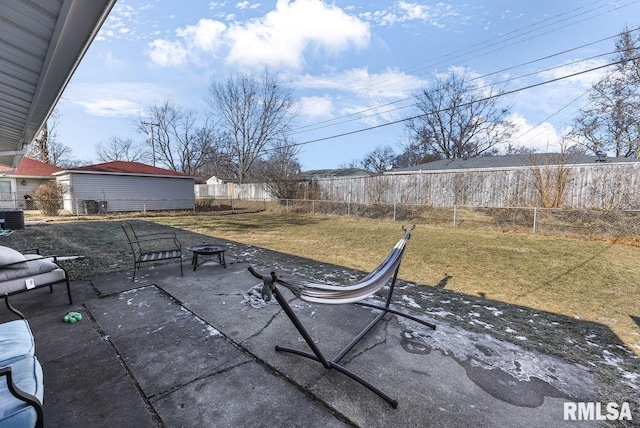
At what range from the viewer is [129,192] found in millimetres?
18469

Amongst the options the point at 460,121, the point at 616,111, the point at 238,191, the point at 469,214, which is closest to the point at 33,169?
the point at 238,191

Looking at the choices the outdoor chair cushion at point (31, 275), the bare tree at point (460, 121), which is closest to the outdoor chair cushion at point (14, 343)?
the outdoor chair cushion at point (31, 275)

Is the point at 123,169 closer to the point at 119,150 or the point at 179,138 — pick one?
the point at 179,138

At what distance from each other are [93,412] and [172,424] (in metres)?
0.55

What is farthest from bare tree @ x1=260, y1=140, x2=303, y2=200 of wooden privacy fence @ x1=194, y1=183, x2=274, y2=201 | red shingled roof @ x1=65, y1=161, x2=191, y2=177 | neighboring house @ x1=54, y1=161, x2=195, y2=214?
red shingled roof @ x1=65, y1=161, x2=191, y2=177

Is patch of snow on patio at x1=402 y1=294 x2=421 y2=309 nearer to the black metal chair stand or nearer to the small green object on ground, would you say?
the black metal chair stand

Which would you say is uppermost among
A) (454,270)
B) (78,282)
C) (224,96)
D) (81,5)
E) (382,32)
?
(224,96)

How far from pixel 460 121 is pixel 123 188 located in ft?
97.2

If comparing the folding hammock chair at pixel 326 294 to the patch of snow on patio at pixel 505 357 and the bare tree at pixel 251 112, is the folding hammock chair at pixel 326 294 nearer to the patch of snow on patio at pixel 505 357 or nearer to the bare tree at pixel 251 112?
the patch of snow on patio at pixel 505 357

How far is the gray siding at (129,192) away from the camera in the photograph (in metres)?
16.6

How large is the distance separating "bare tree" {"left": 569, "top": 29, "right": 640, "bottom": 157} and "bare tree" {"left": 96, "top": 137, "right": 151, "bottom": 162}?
4410cm

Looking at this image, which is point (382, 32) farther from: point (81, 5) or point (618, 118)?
point (618, 118)

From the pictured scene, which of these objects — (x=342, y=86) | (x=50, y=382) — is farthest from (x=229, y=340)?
(x=342, y=86)

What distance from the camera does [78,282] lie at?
4.27m
